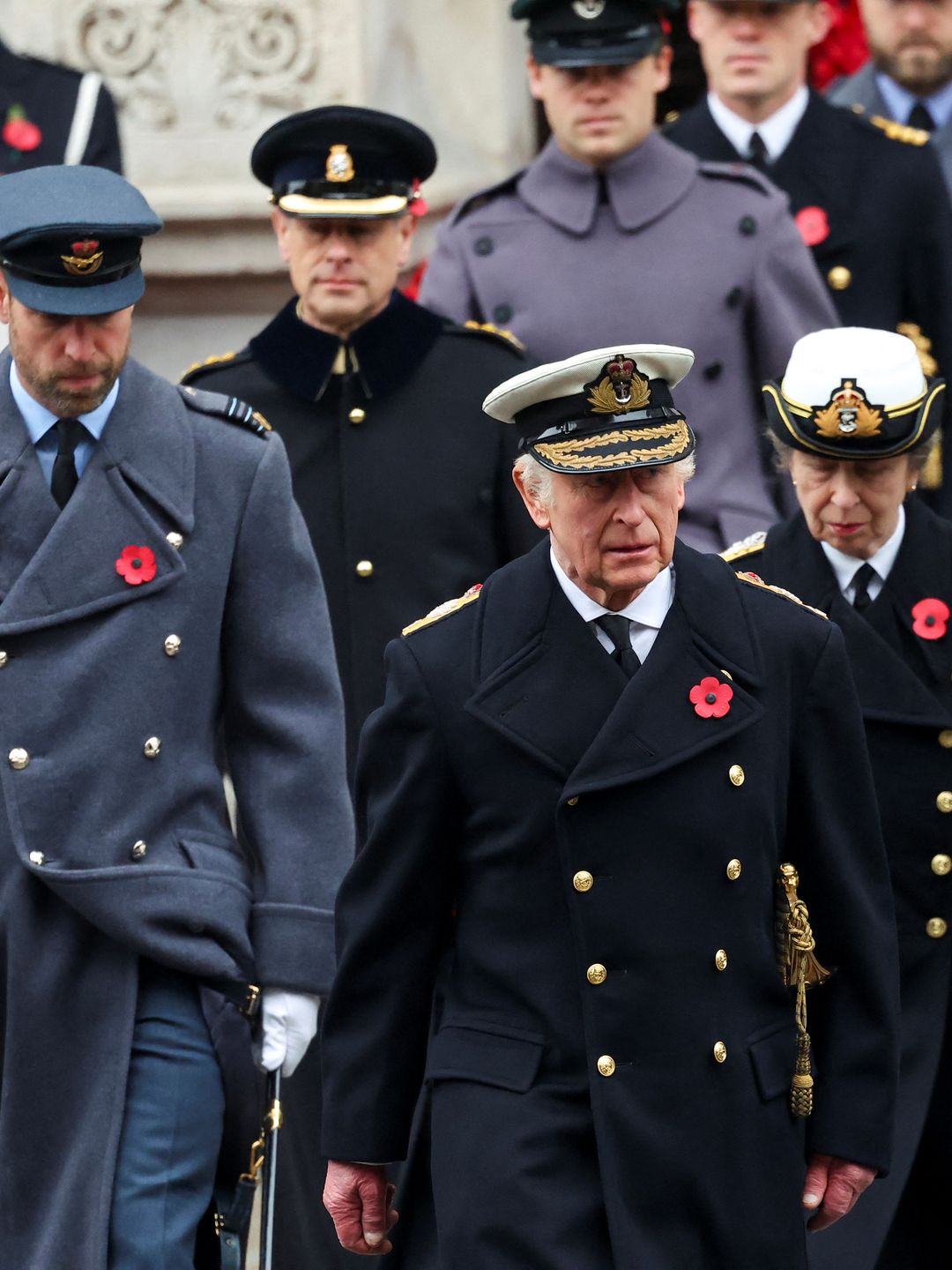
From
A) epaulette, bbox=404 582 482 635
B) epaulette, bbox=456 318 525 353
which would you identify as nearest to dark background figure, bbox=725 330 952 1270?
epaulette, bbox=404 582 482 635

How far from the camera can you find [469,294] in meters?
7.44

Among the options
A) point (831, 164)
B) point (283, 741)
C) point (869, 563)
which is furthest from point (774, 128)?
point (283, 741)

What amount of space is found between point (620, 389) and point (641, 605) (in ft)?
1.02

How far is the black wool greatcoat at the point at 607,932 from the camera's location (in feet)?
15.6

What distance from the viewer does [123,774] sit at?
17.6 feet

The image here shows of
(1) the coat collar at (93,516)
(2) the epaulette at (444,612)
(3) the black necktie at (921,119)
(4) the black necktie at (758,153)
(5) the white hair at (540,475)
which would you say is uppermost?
(5) the white hair at (540,475)

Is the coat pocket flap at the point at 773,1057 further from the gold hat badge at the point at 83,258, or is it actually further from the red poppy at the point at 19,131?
the red poppy at the point at 19,131

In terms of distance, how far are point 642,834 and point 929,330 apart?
2959 millimetres

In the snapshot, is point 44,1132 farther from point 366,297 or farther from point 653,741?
point 366,297

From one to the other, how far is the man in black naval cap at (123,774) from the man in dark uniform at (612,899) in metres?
0.47

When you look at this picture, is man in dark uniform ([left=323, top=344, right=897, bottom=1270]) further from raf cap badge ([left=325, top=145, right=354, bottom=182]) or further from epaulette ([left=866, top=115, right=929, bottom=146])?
epaulette ([left=866, top=115, right=929, bottom=146])

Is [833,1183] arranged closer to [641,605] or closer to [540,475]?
[641,605]

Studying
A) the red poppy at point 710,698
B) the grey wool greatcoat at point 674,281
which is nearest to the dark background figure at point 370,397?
the grey wool greatcoat at point 674,281

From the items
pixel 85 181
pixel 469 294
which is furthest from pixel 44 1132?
pixel 469 294
